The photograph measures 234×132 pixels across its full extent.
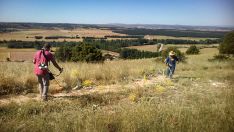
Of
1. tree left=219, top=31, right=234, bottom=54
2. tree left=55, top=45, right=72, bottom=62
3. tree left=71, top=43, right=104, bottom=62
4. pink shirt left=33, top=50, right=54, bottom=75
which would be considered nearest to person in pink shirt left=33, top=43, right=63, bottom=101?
pink shirt left=33, top=50, right=54, bottom=75

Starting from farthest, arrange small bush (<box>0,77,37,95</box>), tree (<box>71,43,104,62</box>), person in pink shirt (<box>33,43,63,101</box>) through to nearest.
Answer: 1. tree (<box>71,43,104,62</box>)
2. small bush (<box>0,77,37,95</box>)
3. person in pink shirt (<box>33,43,63,101</box>)

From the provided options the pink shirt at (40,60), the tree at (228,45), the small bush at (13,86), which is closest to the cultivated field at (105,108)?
the small bush at (13,86)

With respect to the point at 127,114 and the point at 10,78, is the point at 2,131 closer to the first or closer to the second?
the point at 127,114

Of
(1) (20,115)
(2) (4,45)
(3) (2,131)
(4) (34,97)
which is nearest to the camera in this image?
(3) (2,131)

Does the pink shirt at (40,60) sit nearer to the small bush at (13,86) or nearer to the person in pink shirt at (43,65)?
the person in pink shirt at (43,65)

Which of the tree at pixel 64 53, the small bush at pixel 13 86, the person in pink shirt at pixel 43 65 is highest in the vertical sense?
the person in pink shirt at pixel 43 65

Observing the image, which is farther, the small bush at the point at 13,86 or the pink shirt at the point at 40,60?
the small bush at the point at 13,86

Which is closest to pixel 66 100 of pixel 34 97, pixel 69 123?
pixel 34 97

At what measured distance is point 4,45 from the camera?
161ft

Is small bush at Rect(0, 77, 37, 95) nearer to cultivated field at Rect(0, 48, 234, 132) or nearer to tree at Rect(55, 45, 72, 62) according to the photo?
cultivated field at Rect(0, 48, 234, 132)

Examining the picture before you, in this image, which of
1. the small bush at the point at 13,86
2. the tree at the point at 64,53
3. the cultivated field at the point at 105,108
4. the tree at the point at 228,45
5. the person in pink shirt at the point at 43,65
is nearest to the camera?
the cultivated field at the point at 105,108

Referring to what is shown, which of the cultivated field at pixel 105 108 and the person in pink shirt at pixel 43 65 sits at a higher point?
the person in pink shirt at pixel 43 65

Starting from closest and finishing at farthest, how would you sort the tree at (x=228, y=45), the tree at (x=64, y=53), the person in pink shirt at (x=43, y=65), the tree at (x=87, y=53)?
the person in pink shirt at (x=43, y=65)
the tree at (x=228, y=45)
the tree at (x=87, y=53)
the tree at (x=64, y=53)

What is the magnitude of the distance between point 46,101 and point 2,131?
11.8 ft
